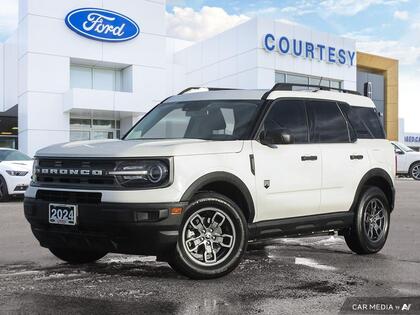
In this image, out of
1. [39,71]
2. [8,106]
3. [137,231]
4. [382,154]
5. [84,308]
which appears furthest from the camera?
[8,106]

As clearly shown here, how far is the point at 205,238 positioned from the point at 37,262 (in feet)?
7.27

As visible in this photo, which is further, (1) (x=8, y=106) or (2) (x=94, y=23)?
(1) (x=8, y=106)

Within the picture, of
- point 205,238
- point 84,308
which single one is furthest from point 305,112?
point 84,308

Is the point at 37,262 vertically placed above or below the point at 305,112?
below

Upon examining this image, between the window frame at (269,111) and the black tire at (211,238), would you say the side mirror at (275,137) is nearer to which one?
the window frame at (269,111)

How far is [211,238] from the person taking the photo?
534cm

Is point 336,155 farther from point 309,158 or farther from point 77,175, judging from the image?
point 77,175

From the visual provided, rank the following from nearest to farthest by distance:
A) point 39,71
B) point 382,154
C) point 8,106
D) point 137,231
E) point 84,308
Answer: point 84,308 → point 137,231 → point 382,154 → point 39,71 → point 8,106

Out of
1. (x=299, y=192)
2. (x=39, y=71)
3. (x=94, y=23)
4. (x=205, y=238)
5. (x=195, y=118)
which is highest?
(x=94, y=23)

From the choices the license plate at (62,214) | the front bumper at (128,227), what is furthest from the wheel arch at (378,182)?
the license plate at (62,214)

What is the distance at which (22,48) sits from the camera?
26.5 m

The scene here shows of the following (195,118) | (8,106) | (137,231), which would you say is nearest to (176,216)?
(137,231)

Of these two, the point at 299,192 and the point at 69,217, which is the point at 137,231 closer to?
the point at 69,217

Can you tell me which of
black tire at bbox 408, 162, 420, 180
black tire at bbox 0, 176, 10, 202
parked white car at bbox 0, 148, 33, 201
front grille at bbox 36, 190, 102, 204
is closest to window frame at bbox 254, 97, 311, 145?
front grille at bbox 36, 190, 102, 204
